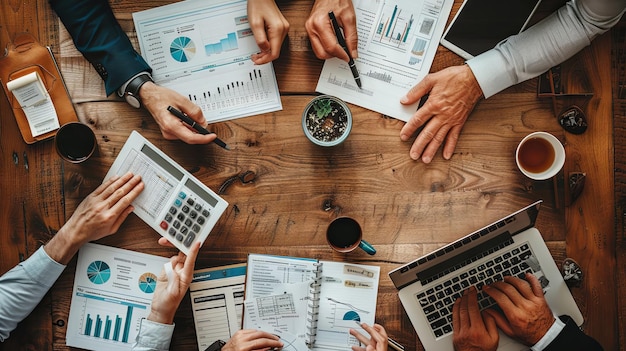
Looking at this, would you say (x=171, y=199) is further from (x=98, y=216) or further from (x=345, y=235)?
(x=345, y=235)

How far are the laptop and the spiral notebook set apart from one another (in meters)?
0.10

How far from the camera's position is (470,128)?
1.59m

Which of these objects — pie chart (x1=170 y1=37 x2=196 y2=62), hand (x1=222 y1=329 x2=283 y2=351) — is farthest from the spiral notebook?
pie chart (x1=170 y1=37 x2=196 y2=62)

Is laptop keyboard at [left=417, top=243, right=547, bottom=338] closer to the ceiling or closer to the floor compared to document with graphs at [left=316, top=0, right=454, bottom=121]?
closer to the floor

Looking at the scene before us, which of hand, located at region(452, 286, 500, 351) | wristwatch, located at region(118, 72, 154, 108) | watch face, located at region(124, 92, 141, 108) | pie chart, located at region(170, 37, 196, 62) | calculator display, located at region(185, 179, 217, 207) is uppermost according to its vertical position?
pie chart, located at region(170, 37, 196, 62)

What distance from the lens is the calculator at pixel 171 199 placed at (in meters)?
1.53

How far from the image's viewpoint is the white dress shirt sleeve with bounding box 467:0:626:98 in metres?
1.50

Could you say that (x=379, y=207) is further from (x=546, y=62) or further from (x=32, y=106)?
(x=32, y=106)

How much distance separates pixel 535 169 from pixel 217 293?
1003 millimetres

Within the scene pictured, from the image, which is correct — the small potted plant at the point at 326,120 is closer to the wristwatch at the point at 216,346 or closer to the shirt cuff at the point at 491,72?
the shirt cuff at the point at 491,72

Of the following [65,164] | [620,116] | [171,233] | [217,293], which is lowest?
[217,293]

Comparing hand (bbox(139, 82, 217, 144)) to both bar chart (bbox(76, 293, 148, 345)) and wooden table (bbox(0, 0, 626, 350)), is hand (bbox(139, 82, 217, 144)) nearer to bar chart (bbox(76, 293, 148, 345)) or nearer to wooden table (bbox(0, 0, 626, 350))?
wooden table (bbox(0, 0, 626, 350))

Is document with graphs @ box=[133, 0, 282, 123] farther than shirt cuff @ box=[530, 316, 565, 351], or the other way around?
document with graphs @ box=[133, 0, 282, 123]

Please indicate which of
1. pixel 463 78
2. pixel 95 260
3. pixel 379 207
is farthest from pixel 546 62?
pixel 95 260
